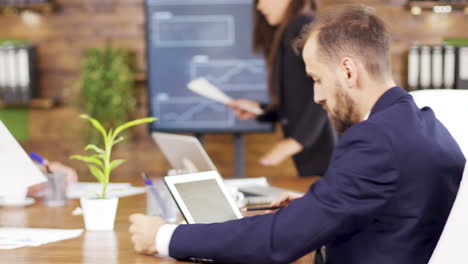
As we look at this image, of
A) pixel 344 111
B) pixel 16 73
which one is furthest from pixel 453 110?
pixel 16 73

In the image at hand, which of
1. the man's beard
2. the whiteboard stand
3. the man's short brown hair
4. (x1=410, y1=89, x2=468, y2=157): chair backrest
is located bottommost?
the whiteboard stand

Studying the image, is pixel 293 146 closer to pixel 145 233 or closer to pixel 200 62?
pixel 145 233

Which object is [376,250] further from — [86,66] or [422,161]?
[86,66]

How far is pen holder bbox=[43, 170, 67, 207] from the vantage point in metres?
2.03

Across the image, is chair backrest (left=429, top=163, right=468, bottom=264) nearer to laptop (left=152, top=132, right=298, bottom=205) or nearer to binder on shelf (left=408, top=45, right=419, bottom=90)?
laptop (left=152, top=132, right=298, bottom=205)

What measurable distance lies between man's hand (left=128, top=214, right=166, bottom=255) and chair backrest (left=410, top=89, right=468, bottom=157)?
2.44 ft

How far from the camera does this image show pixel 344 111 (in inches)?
53.0

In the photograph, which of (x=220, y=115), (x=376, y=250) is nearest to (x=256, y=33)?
(x=220, y=115)

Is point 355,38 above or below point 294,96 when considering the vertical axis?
above

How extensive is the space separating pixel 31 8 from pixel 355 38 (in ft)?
11.0

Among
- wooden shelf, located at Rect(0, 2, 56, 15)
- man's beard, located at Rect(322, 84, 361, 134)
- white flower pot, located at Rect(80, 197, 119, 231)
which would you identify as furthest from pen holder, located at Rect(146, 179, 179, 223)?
wooden shelf, located at Rect(0, 2, 56, 15)

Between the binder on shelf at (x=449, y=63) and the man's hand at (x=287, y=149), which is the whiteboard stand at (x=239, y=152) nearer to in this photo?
the binder on shelf at (x=449, y=63)

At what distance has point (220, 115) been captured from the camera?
407 cm

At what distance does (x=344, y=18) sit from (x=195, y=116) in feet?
9.19
